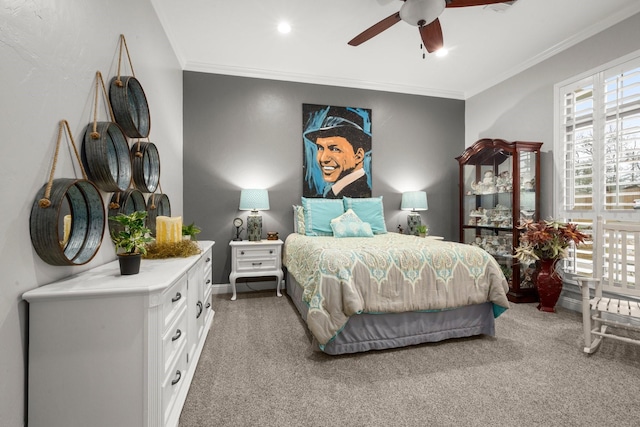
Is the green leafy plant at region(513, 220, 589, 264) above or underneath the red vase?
above

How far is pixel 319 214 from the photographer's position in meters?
3.80

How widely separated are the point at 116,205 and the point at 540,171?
14.2 feet

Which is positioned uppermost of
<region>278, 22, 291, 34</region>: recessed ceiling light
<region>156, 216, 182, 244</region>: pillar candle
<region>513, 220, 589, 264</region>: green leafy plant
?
<region>278, 22, 291, 34</region>: recessed ceiling light

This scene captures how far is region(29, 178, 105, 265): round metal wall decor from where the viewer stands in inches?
45.9

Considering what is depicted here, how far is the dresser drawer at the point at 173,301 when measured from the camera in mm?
1303

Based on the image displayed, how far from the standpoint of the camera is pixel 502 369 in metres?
1.99

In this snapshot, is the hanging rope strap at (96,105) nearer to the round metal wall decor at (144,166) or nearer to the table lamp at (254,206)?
the round metal wall decor at (144,166)

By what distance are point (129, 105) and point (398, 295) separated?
2188 millimetres

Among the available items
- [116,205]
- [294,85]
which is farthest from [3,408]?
[294,85]

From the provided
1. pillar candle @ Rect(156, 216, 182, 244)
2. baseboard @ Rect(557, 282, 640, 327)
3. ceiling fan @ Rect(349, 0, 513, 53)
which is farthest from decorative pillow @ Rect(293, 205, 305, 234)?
baseboard @ Rect(557, 282, 640, 327)

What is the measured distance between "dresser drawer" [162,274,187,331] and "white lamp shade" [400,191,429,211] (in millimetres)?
3314

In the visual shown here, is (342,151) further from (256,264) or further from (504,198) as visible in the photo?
(504,198)

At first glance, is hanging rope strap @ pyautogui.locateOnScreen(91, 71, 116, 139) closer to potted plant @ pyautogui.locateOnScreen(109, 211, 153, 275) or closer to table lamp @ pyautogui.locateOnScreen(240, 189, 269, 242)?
potted plant @ pyautogui.locateOnScreen(109, 211, 153, 275)

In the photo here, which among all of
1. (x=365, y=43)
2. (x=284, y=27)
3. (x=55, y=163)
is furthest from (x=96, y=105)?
(x=365, y=43)
